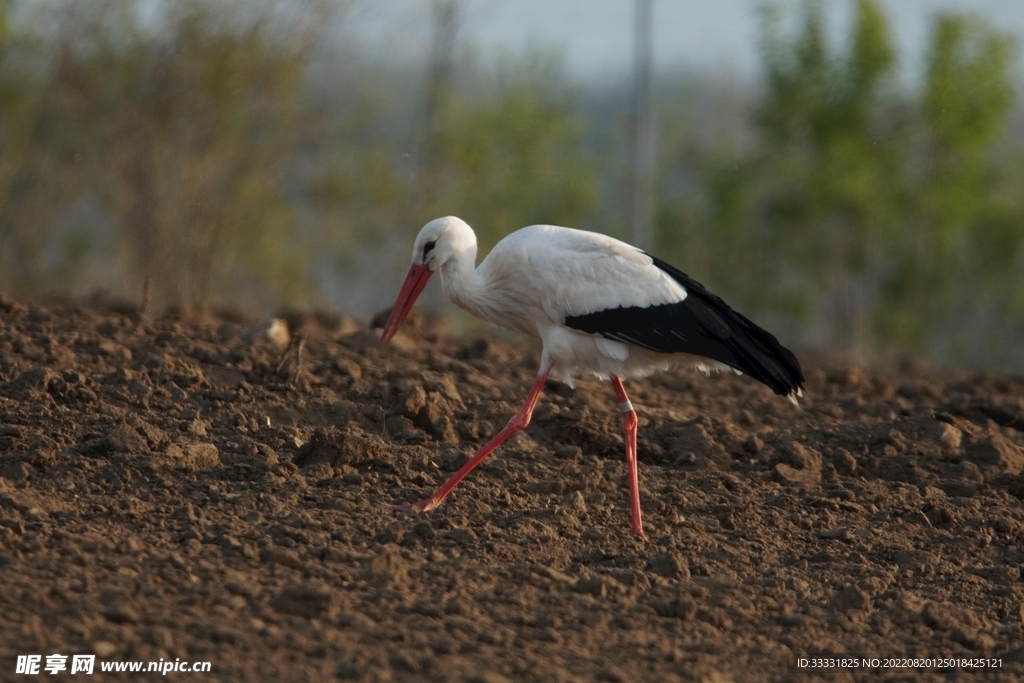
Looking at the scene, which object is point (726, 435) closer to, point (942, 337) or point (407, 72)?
point (407, 72)

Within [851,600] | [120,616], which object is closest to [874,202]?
[851,600]

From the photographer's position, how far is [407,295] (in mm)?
7156

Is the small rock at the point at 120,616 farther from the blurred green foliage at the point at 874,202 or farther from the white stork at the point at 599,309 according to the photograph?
the blurred green foliage at the point at 874,202

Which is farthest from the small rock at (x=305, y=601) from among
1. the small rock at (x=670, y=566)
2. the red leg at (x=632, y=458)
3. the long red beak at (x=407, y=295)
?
the long red beak at (x=407, y=295)

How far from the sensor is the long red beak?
23.2 ft

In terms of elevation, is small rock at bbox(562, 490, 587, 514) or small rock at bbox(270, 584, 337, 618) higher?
small rock at bbox(270, 584, 337, 618)

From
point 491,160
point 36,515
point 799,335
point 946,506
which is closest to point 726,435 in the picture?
point 946,506

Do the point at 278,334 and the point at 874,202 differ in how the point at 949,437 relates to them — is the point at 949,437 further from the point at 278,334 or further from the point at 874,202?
the point at 874,202

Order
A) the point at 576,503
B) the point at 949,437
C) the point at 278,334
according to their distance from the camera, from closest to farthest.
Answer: the point at 576,503 < the point at 949,437 < the point at 278,334

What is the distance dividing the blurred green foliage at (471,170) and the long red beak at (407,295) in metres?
9.89

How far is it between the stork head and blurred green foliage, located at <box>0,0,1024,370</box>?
1002cm

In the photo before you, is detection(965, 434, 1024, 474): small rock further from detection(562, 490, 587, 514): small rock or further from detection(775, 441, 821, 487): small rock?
detection(562, 490, 587, 514): small rock

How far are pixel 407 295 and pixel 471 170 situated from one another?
17.6m

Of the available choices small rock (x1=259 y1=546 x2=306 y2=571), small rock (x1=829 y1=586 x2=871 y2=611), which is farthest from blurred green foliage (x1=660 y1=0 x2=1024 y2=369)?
small rock (x1=259 y1=546 x2=306 y2=571)
